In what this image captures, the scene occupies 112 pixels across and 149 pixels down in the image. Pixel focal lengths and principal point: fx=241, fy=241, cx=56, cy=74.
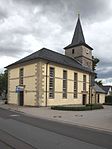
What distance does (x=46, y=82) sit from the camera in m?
34.6

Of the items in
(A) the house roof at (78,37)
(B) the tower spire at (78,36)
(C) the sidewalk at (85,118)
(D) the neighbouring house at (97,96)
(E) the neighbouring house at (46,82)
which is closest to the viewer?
(C) the sidewalk at (85,118)

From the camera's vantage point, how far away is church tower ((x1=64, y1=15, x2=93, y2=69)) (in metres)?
49.8

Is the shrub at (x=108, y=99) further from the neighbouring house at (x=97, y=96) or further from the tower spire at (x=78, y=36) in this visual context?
the tower spire at (x=78, y=36)

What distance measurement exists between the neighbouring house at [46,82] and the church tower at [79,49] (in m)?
4.15

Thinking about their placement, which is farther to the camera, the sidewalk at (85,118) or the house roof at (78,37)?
the house roof at (78,37)

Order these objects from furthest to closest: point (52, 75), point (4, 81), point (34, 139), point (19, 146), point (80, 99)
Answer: point (4, 81), point (80, 99), point (52, 75), point (34, 139), point (19, 146)

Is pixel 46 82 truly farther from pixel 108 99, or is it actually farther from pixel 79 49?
pixel 108 99

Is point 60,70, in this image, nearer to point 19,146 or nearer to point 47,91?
point 47,91

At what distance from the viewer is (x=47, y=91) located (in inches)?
1373

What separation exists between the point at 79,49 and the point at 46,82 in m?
17.8

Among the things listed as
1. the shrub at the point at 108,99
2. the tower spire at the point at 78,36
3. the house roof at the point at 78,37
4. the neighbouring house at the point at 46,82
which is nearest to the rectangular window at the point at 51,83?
the neighbouring house at the point at 46,82

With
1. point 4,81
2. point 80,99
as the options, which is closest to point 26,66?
point 80,99

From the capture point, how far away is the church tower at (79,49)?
163 feet

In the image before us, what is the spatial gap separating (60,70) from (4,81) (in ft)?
132
